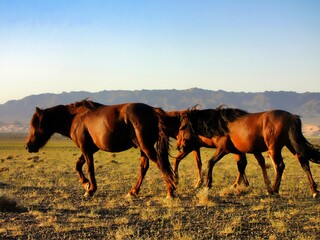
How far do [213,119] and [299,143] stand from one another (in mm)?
2435

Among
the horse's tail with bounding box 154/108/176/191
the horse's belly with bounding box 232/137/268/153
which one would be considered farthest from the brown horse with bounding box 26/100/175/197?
the horse's belly with bounding box 232/137/268/153

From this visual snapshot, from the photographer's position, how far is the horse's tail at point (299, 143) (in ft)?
34.3

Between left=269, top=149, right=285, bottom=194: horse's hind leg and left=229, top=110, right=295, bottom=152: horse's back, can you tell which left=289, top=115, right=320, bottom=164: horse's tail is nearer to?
left=229, top=110, right=295, bottom=152: horse's back

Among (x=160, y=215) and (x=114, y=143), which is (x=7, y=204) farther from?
(x=160, y=215)

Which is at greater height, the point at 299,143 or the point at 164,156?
the point at 299,143

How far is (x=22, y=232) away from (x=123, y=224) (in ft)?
5.53

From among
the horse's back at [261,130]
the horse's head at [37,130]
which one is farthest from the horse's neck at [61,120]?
the horse's back at [261,130]

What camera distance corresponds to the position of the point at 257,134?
1073 cm

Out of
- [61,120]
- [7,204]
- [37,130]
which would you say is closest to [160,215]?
[7,204]

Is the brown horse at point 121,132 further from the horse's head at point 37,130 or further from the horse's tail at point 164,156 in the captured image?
the horse's head at point 37,130

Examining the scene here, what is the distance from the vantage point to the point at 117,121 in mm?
9961

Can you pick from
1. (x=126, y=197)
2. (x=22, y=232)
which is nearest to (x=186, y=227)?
(x=22, y=232)

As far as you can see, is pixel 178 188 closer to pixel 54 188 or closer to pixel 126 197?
pixel 126 197

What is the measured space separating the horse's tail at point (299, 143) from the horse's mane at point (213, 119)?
1553 mm
